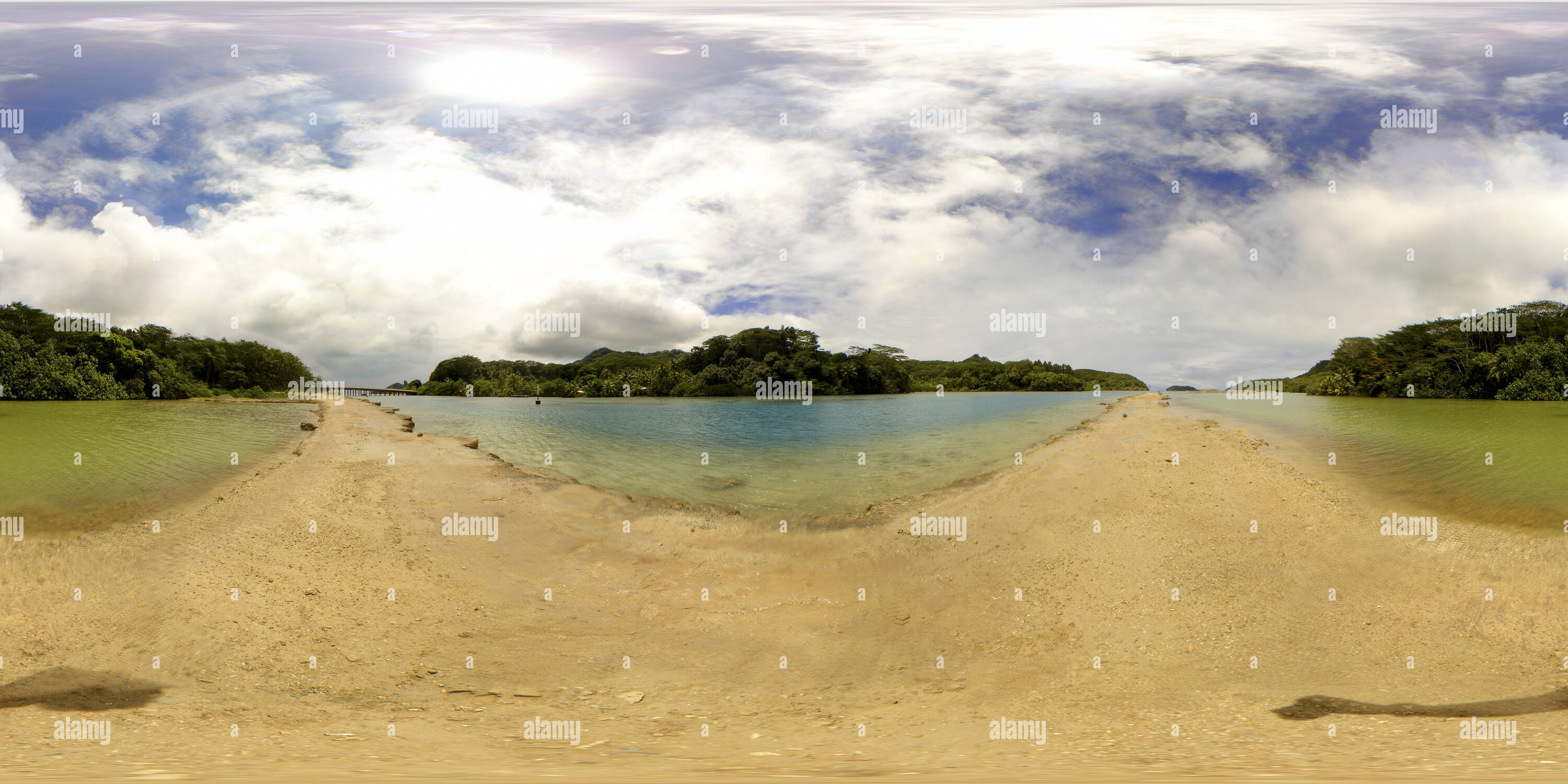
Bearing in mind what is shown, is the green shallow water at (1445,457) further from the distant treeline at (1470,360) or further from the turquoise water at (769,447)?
the distant treeline at (1470,360)

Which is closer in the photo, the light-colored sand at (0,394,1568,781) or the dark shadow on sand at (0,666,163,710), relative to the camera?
the light-colored sand at (0,394,1568,781)

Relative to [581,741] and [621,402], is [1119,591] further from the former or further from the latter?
[621,402]

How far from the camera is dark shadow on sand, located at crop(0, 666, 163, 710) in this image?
3.72 m

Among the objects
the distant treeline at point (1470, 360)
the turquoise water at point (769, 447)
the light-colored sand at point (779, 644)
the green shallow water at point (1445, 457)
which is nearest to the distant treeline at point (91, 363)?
the turquoise water at point (769, 447)

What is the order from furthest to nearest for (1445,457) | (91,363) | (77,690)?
(91,363)
(1445,457)
(77,690)

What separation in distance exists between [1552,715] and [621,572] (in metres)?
7.01

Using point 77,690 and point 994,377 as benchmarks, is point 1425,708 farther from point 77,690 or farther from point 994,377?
point 994,377

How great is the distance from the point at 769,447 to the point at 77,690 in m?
15.1

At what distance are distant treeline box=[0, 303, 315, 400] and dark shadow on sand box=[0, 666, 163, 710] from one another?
1851 inches

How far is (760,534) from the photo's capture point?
7.88 m

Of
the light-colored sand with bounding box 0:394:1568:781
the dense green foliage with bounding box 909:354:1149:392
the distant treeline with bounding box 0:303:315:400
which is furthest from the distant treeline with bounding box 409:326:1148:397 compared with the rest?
the light-colored sand with bounding box 0:394:1568:781

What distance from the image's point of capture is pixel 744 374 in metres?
64.8

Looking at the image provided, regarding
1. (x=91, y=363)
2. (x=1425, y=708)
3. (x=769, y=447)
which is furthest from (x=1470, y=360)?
(x=91, y=363)

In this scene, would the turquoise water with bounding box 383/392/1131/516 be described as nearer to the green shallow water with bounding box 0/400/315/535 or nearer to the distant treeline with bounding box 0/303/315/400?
the green shallow water with bounding box 0/400/315/535
